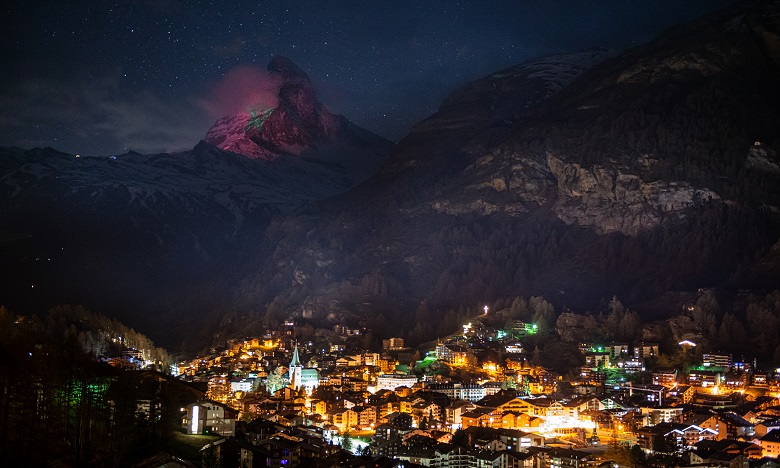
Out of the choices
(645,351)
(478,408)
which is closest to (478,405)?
(478,408)

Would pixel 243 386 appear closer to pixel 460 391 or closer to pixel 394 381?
pixel 394 381

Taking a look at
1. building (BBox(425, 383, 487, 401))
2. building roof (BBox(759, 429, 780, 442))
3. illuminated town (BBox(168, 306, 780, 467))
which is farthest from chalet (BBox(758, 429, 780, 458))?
building (BBox(425, 383, 487, 401))

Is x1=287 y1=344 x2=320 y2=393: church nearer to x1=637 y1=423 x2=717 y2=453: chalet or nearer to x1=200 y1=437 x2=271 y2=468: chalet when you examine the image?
x1=637 y1=423 x2=717 y2=453: chalet

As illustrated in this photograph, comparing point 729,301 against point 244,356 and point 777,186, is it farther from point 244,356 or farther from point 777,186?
point 244,356

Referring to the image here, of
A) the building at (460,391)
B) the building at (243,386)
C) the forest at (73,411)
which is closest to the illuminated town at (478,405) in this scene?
the building at (460,391)

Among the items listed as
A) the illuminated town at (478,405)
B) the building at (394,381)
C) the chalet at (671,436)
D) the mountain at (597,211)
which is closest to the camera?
the illuminated town at (478,405)

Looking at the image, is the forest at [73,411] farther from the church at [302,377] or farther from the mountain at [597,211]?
the mountain at [597,211]

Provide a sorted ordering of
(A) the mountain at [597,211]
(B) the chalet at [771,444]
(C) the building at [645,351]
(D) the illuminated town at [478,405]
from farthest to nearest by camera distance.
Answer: (A) the mountain at [597,211], (C) the building at [645,351], (B) the chalet at [771,444], (D) the illuminated town at [478,405]
